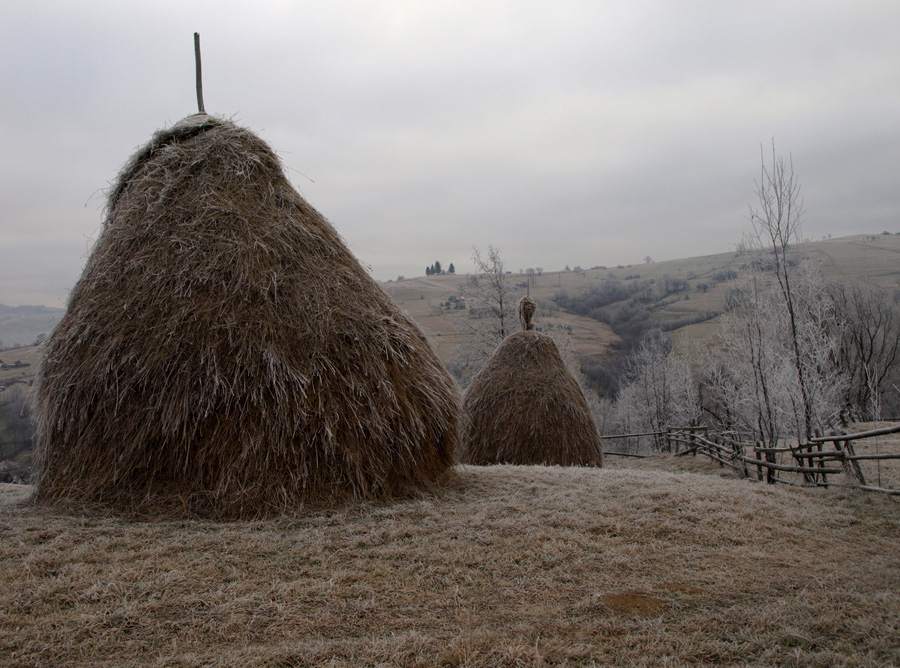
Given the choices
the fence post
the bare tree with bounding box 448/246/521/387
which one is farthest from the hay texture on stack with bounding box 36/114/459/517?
the bare tree with bounding box 448/246/521/387

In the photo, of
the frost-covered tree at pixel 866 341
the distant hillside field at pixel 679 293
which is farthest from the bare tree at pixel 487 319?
the frost-covered tree at pixel 866 341

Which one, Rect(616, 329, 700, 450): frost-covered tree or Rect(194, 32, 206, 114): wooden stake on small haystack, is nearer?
Rect(194, 32, 206, 114): wooden stake on small haystack

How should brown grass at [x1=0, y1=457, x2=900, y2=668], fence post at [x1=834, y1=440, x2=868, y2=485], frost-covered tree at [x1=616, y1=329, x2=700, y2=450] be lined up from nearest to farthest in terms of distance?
brown grass at [x1=0, y1=457, x2=900, y2=668], fence post at [x1=834, y1=440, x2=868, y2=485], frost-covered tree at [x1=616, y1=329, x2=700, y2=450]

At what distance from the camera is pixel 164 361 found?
189 inches

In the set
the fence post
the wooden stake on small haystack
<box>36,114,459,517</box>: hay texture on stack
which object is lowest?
the fence post

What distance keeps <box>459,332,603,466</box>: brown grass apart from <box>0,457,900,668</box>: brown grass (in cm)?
512

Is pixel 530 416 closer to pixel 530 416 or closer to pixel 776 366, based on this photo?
pixel 530 416

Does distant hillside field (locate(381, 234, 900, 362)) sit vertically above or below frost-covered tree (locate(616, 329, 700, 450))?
above

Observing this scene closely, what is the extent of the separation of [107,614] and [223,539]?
117 cm

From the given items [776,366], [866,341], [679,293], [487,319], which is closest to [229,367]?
[776,366]

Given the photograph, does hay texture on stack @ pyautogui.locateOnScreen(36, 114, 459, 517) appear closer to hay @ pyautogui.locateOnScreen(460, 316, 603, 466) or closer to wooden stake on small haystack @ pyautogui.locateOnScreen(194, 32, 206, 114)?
wooden stake on small haystack @ pyautogui.locateOnScreen(194, 32, 206, 114)

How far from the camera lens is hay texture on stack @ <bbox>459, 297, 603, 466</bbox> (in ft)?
34.0

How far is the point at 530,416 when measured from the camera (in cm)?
1050

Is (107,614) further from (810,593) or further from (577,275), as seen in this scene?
(577,275)
